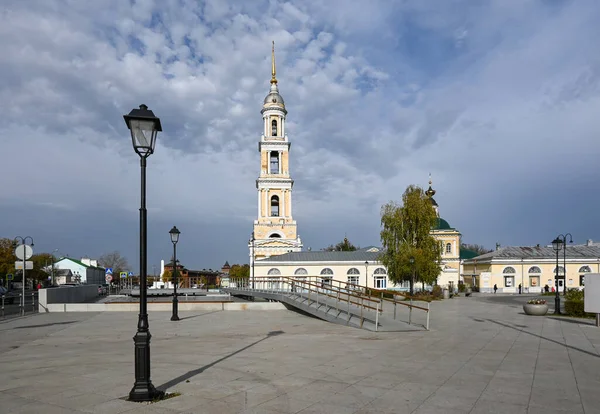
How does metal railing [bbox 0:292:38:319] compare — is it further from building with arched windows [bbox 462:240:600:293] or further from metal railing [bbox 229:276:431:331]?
building with arched windows [bbox 462:240:600:293]

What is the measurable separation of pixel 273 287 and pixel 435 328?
55.3 feet

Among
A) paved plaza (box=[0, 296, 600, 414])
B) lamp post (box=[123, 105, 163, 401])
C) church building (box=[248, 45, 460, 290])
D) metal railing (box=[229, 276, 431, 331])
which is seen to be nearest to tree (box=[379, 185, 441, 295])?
church building (box=[248, 45, 460, 290])

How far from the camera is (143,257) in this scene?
773cm

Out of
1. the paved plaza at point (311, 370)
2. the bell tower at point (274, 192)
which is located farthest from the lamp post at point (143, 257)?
the bell tower at point (274, 192)

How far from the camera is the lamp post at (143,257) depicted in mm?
7230

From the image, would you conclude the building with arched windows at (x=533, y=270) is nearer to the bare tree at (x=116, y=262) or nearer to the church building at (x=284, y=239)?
the church building at (x=284, y=239)

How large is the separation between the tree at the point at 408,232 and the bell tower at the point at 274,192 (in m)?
24.3

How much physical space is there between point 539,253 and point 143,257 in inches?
2787

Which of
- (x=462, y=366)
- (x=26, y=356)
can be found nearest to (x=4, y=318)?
(x=26, y=356)

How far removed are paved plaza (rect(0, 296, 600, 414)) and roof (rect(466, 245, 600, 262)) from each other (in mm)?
52978

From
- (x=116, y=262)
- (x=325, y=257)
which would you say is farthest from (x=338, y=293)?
(x=116, y=262)

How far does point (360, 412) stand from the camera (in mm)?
6812

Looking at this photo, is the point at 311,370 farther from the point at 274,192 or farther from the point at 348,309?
the point at 274,192

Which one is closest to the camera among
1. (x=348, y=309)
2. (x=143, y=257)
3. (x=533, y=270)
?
(x=143, y=257)
